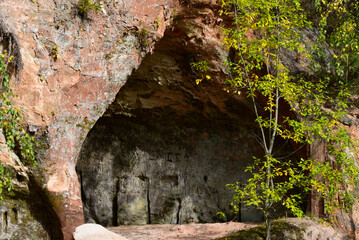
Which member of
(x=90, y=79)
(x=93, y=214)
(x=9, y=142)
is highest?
(x=90, y=79)

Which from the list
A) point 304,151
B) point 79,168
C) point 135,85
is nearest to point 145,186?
point 79,168

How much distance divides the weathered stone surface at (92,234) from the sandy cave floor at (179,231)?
2.75 m

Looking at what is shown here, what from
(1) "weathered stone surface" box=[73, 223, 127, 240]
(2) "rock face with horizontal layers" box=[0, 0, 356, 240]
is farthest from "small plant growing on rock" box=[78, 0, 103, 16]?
(1) "weathered stone surface" box=[73, 223, 127, 240]

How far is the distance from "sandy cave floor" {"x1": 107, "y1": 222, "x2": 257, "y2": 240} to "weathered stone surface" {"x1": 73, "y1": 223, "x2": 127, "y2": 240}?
2751 mm

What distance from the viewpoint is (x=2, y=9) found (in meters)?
5.54

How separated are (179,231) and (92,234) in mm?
3686

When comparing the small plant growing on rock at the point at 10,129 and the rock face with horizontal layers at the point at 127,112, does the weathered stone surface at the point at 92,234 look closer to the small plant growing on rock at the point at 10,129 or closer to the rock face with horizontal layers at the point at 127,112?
the rock face with horizontal layers at the point at 127,112

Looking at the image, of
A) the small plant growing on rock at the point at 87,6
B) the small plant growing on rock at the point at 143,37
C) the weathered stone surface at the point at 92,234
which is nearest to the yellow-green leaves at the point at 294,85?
the small plant growing on rock at the point at 143,37

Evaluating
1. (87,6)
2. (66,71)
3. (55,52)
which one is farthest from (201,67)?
(55,52)

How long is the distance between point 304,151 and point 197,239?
255cm

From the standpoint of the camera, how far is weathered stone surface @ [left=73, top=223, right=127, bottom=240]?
5102 millimetres

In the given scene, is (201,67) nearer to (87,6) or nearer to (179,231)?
(87,6)

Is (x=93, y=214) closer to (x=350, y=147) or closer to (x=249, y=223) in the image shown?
(x=249, y=223)

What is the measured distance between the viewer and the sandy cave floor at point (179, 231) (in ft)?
26.9
